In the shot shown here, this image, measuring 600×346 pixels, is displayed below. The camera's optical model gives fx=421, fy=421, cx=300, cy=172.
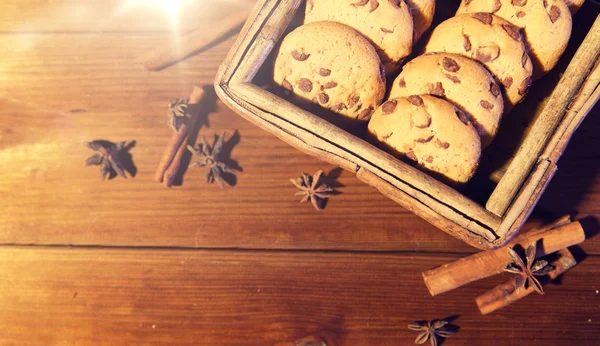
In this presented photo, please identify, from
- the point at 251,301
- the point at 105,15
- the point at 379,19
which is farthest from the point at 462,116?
the point at 105,15

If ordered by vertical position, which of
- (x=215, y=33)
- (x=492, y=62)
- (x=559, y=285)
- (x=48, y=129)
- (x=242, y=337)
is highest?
(x=492, y=62)

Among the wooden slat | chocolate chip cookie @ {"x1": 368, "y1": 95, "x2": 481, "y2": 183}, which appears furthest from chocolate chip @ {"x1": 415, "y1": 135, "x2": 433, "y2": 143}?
the wooden slat

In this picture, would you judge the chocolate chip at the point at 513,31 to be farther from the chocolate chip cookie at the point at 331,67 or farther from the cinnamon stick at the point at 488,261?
the cinnamon stick at the point at 488,261

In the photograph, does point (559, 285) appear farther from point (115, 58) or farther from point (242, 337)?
point (115, 58)

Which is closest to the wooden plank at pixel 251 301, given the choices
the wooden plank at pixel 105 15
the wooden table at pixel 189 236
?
the wooden table at pixel 189 236

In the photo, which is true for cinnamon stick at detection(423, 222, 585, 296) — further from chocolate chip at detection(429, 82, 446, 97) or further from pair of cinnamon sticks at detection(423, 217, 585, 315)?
chocolate chip at detection(429, 82, 446, 97)

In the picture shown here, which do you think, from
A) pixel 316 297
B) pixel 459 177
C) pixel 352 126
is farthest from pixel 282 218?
pixel 459 177
